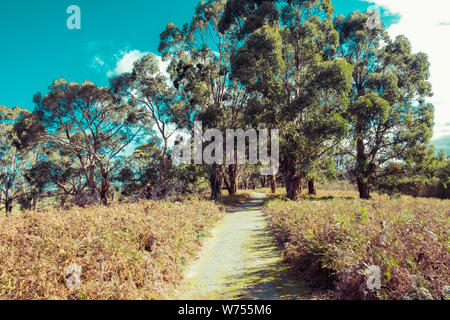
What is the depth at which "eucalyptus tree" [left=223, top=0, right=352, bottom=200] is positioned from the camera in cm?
1692

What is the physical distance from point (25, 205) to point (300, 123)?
110 feet

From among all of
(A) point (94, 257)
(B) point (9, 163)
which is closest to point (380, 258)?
(A) point (94, 257)

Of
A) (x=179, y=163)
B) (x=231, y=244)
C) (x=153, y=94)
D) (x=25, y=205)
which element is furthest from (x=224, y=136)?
(x=25, y=205)

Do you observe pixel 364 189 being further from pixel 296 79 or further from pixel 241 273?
pixel 241 273

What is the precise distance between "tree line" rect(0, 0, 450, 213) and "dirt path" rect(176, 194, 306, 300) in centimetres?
1052

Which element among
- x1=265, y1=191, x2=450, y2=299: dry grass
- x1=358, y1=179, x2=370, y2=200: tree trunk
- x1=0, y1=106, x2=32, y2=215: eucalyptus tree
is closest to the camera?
x1=265, y1=191, x2=450, y2=299: dry grass

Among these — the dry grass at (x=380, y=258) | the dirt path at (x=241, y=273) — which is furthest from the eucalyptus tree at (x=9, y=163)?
the dry grass at (x=380, y=258)

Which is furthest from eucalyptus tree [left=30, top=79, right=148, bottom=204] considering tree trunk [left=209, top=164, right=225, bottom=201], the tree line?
tree trunk [left=209, top=164, right=225, bottom=201]

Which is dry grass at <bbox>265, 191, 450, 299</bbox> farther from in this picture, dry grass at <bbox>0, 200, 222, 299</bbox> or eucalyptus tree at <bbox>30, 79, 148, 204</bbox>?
eucalyptus tree at <bbox>30, 79, 148, 204</bbox>

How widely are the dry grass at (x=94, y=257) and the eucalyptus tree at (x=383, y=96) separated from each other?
17604mm

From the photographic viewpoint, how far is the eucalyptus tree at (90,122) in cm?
2548

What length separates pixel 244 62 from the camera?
18125mm

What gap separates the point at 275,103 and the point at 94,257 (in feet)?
53.7
